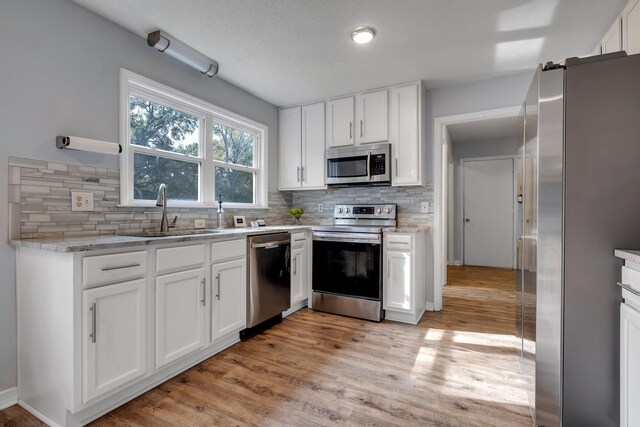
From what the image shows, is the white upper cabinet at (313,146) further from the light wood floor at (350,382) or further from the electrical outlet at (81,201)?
the electrical outlet at (81,201)

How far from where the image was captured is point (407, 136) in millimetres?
3188

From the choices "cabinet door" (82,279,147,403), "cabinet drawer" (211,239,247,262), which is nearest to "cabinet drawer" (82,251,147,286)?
"cabinet door" (82,279,147,403)

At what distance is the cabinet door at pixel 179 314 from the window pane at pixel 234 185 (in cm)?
121

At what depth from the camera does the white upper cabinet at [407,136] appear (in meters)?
3.14

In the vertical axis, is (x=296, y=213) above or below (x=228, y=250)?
above

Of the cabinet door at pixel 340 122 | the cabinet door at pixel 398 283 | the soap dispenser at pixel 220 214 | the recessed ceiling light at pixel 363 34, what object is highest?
the recessed ceiling light at pixel 363 34

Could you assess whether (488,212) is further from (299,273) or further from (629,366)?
(629,366)

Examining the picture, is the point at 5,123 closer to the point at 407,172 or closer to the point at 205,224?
the point at 205,224

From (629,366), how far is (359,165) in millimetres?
2612

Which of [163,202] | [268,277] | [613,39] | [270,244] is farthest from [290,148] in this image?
[613,39]

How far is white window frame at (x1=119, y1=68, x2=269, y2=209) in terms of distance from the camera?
220 cm

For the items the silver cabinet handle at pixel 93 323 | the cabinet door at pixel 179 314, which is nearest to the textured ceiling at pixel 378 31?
the cabinet door at pixel 179 314

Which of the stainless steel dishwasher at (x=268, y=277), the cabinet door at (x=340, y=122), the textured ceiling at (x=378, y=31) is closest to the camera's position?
the textured ceiling at (x=378, y=31)

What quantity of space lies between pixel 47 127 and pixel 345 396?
2.39 m
